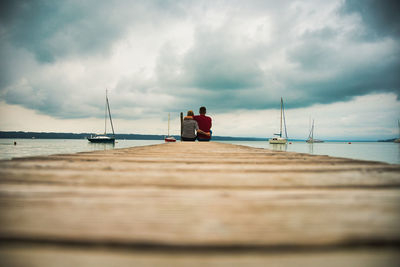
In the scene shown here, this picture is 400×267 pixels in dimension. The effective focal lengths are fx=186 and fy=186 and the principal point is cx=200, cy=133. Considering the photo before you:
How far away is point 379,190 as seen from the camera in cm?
103

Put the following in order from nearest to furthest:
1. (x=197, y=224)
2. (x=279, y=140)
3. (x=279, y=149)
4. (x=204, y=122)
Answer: (x=197, y=224), (x=204, y=122), (x=279, y=149), (x=279, y=140)

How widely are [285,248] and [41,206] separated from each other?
96 centimetres

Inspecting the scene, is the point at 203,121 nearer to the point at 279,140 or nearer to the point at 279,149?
the point at 279,149

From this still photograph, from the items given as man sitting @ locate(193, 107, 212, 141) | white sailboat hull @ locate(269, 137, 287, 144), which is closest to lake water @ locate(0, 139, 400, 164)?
white sailboat hull @ locate(269, 137, 287, 144)

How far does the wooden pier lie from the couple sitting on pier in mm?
6991

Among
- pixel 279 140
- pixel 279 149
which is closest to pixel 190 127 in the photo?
pixel 279 149

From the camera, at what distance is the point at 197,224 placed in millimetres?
665

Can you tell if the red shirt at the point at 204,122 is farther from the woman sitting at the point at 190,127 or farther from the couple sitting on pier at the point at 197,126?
the woman sitting at the point at 190,127

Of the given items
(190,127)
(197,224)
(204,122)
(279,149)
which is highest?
(204,122)

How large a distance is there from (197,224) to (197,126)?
746cm

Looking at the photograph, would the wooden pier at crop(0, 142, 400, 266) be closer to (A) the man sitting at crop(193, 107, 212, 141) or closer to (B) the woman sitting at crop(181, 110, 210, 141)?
(B) the woman sitting at crop(181, 110, 210, 141)

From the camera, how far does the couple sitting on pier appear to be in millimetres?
8080

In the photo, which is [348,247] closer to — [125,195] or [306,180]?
[306,180]

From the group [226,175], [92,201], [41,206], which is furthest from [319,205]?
[41,206]
